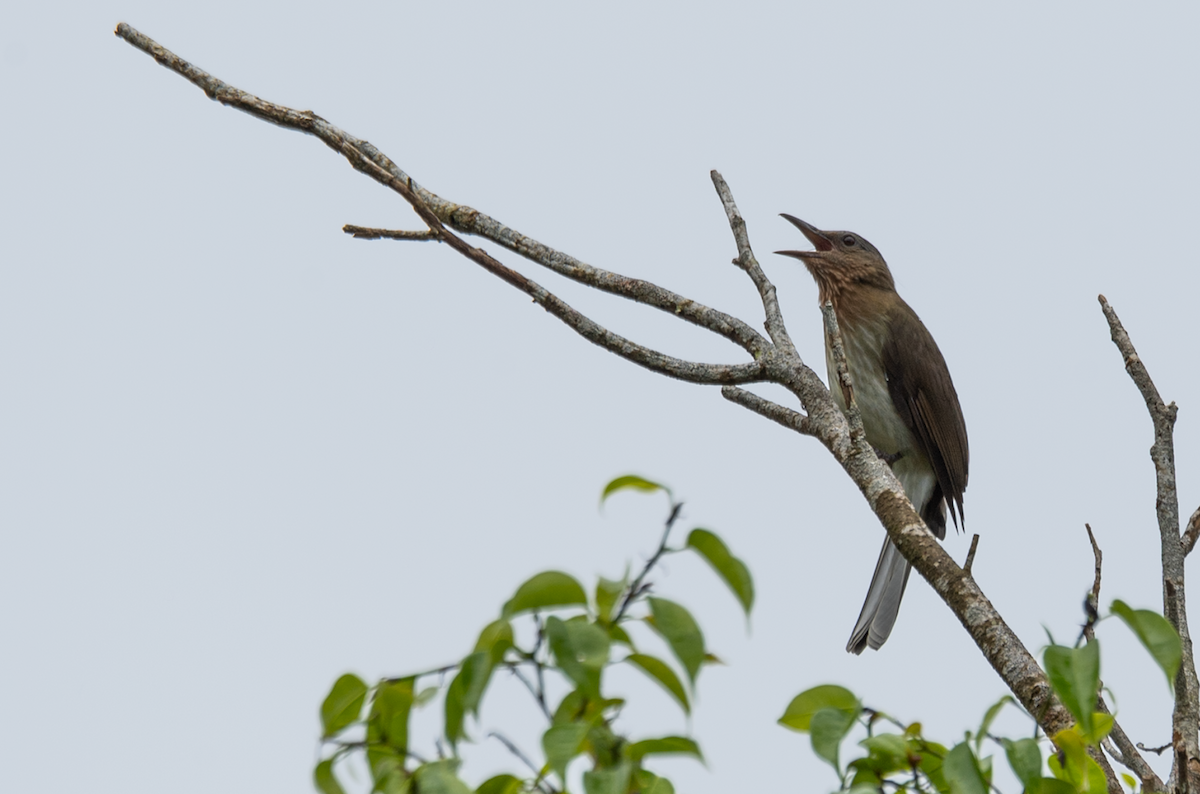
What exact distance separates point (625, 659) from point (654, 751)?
122 mm

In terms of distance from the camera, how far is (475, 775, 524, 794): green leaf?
149 cm

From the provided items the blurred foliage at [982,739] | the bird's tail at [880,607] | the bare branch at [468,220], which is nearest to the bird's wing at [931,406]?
the bird's tail at [880,607]

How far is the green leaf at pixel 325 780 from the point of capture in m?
1.55

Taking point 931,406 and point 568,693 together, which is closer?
point 568,693

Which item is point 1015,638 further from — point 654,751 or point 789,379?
point 654,751

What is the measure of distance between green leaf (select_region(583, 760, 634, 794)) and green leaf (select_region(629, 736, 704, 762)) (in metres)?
0.10

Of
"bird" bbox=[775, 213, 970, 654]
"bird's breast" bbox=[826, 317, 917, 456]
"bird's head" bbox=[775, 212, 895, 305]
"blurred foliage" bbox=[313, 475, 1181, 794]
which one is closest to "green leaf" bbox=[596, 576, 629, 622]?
"blurred foliage" bbox=[313, 475, 1181, 794]

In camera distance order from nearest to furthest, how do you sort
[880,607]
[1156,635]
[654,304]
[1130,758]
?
[1156,635] < [1130,758] < [654,304] < [880,607]

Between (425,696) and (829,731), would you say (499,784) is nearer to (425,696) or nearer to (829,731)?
(425,696)

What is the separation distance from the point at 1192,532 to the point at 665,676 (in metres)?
2.17

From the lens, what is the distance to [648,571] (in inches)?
59.9

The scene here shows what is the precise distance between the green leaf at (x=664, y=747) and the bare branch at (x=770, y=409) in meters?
2.06

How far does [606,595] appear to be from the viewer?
1.50m

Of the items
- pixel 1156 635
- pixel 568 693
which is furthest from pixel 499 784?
pixel 1156 635
